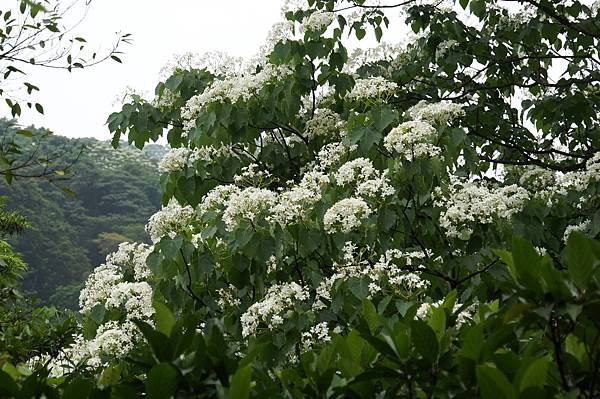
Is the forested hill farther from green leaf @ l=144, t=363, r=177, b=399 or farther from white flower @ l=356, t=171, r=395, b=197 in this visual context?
green leaf @ l=144, t=363, r=177, b=399

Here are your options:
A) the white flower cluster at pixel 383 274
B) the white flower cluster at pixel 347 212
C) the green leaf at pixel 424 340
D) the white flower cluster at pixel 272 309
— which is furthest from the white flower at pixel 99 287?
the green leaf at pixel 424 340

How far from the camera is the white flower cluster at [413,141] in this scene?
12.4 ft

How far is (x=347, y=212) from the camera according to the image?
362 centimetres

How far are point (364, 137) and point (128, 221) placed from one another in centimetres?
4181

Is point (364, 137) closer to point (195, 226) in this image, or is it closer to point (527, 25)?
point (195, 226)

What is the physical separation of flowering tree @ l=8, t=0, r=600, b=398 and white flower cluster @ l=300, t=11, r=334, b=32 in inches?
0.6

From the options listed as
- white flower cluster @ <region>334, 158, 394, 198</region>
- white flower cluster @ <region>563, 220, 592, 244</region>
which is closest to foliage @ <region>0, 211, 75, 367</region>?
Answer: white flower cluster @ <region>334, 158, 394, 198</region>

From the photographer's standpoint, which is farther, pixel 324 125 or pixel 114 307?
pixel 324 125

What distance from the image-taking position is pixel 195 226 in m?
4.52

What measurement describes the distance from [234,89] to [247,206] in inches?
60.3

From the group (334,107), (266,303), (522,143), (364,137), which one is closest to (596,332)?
(266,303)

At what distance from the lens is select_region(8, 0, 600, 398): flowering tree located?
1.61 m

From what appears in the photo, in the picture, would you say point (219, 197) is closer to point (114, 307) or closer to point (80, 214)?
point (114, 307)

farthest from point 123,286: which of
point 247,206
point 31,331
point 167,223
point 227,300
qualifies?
point 31,331
